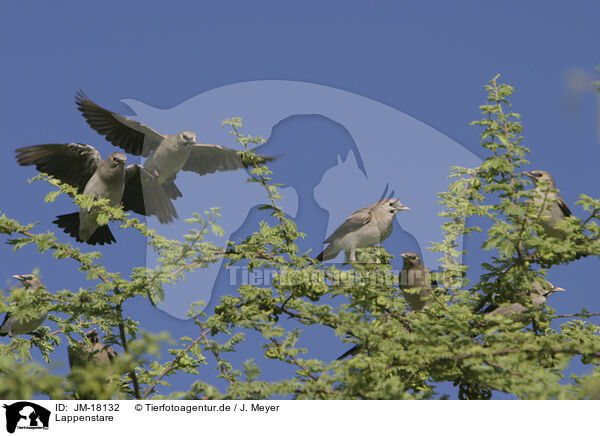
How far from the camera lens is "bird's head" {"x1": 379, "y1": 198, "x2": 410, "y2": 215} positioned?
7090mm

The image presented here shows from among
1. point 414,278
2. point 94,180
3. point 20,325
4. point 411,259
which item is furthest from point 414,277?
point 20,325

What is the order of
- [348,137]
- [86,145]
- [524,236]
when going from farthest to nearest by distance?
[86,145], [348,137], [524,236]

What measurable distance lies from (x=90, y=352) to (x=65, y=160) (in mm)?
2944

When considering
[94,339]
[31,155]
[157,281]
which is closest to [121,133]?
[31,155]

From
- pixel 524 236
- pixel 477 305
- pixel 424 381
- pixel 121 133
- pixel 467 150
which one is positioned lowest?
pixel 424 381

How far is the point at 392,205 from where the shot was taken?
281 inches

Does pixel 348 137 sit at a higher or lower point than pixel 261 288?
higher

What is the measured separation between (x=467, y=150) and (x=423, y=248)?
1114 mm

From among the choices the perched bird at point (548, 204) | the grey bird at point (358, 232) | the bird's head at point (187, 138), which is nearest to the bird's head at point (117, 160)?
the bird's head at point (187, 138)

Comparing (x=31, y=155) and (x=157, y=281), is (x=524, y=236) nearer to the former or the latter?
(x=157, y=281)

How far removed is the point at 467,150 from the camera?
23.1ft

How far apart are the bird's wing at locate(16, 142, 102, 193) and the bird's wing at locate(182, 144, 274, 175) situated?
1314mm
